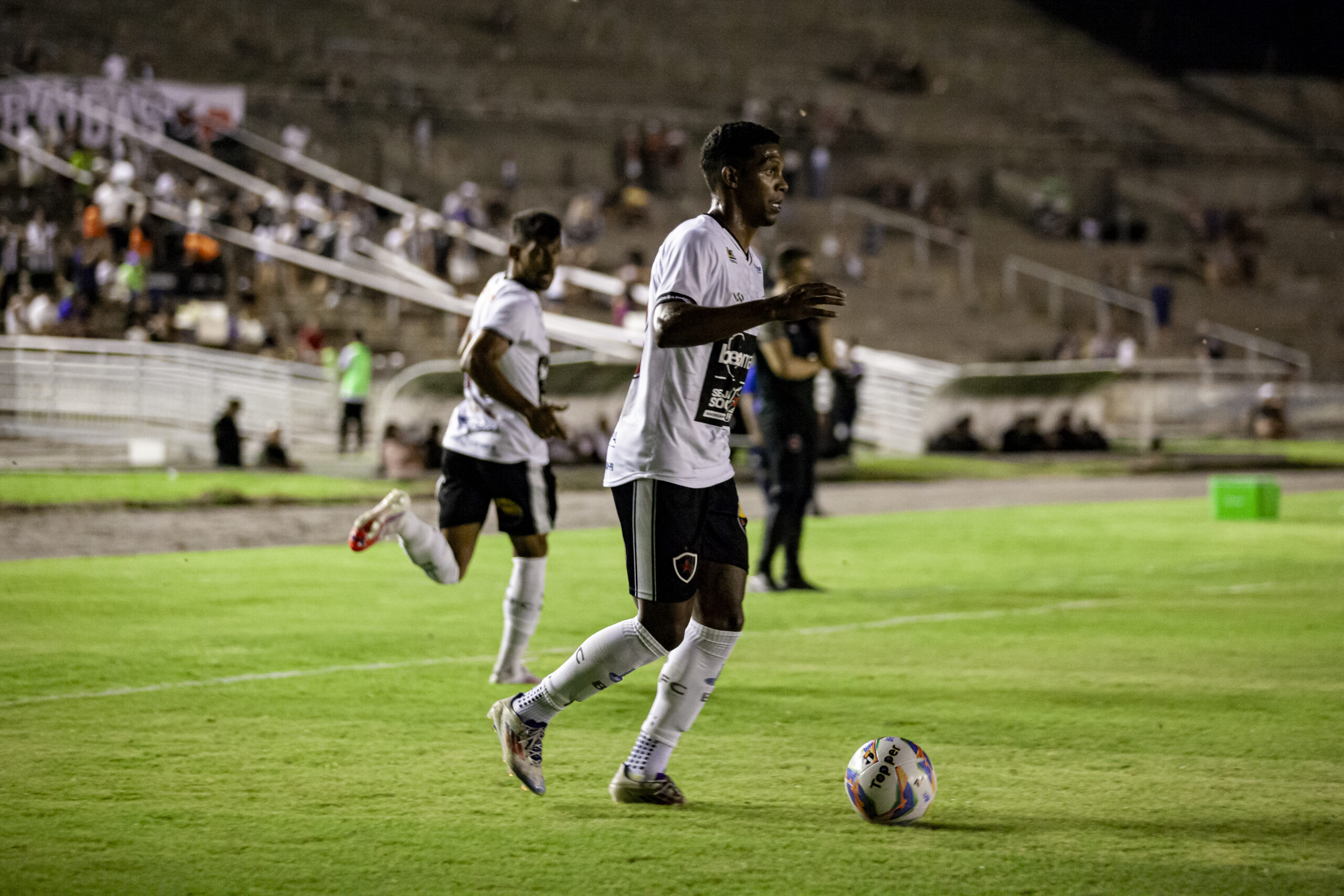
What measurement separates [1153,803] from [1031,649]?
3.61 metres

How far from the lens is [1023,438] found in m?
27.0

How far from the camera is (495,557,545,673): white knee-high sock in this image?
25.2ft

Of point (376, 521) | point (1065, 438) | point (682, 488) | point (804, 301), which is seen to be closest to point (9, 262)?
point (1065, 438)

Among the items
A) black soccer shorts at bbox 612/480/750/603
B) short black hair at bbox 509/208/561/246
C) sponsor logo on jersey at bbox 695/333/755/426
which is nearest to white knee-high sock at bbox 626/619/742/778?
black soccer shorts at bbox 612/480/750/603

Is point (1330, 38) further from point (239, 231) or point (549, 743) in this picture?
point (549, 743)

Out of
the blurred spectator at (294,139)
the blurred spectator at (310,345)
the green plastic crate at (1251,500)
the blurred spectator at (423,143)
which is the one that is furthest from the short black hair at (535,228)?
the blurred spectator at (423,143)

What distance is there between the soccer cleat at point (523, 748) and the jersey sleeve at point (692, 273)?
1.54m

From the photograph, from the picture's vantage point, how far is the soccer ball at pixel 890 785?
527 centimetres

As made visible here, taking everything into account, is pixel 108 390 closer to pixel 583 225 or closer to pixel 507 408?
pixel 583 225

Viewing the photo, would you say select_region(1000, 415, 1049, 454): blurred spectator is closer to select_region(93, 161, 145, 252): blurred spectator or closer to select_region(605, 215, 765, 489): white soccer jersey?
select_region(93, 161, 145, 252): blurred spectator

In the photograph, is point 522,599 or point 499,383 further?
point 522,599

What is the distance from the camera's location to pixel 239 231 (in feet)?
92.1

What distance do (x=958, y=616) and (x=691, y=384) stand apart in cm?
581

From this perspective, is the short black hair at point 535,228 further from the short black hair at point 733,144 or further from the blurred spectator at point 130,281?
the blurred spectator at point 130,281
